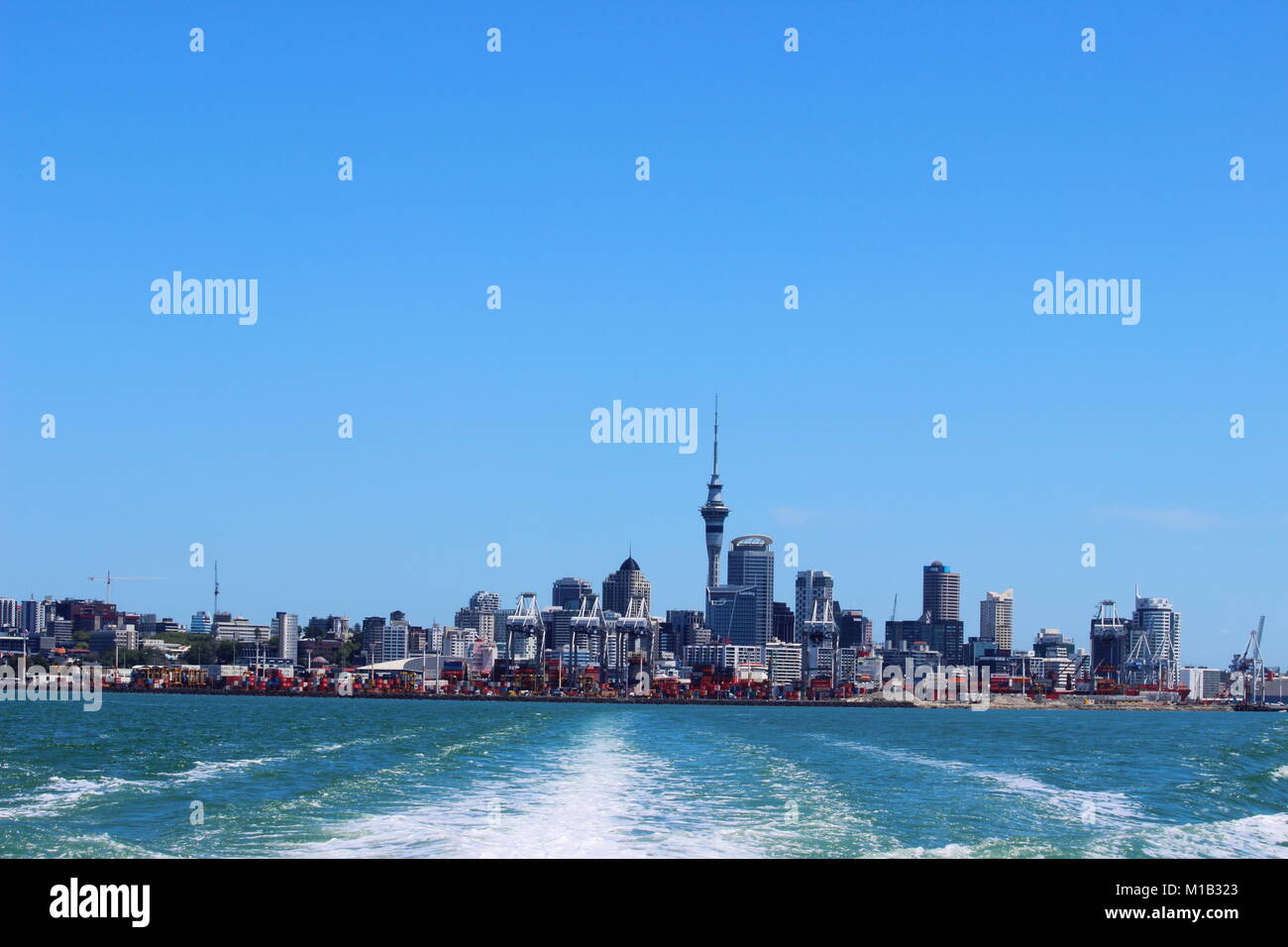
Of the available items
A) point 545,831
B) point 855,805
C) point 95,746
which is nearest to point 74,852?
point 545,831

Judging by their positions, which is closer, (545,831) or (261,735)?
(545,831)

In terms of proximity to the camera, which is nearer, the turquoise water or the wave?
the wave

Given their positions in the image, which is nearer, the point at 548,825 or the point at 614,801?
the point at 548,825

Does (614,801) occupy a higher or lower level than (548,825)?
lower

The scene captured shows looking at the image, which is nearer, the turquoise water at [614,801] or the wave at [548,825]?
the wave at [548,825]

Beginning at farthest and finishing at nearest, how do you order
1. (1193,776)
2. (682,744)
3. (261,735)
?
(261,735)
(682,744)
(1193,776)

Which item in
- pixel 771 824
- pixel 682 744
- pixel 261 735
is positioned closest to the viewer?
pixel 771 824
